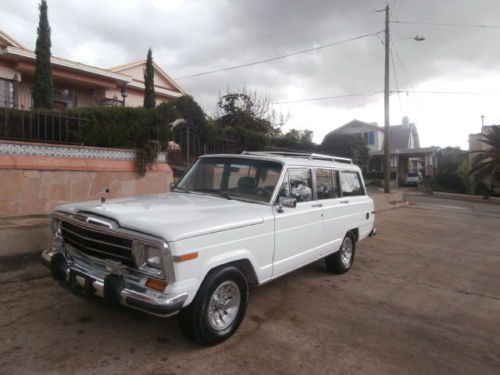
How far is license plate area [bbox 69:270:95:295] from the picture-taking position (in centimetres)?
304

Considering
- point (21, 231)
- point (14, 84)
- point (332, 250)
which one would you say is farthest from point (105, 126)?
point (14, 84)

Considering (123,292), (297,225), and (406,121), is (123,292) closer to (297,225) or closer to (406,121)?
(297,225)

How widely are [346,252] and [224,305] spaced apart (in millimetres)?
3046

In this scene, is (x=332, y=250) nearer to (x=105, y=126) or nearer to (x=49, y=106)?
(x=105, y=126)

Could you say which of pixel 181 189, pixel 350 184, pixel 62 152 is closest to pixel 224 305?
pixel 181 189

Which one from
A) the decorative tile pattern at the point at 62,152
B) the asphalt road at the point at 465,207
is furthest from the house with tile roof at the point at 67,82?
the asphalt road at the point at 465,207

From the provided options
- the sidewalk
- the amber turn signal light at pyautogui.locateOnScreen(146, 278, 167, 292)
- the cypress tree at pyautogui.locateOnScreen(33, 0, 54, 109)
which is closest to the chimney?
the cypress tree at pyautogui.locateOnScreen(33, 0, 54, 109)

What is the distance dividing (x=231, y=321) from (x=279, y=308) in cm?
95

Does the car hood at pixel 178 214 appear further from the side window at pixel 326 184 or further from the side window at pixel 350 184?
the side window at pixel 350 184

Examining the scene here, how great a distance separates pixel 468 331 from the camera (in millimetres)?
3896

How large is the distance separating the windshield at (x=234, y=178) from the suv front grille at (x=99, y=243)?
57.6 inches

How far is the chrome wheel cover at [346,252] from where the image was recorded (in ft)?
18.8

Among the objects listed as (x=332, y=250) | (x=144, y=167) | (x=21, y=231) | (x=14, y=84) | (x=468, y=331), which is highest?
(x=14, y=84)

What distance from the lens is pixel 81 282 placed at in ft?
10.2
